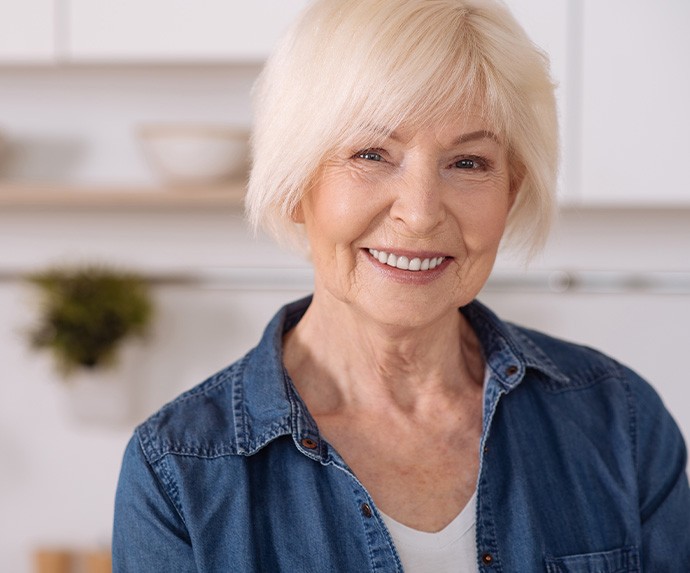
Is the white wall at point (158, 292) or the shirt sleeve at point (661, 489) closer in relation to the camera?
the shirt sleeve at point (661, 489)

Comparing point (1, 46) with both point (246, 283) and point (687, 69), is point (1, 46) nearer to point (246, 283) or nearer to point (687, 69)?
point (246, 283)

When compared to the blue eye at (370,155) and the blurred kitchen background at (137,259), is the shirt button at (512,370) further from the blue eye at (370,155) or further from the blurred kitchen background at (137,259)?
the blurred kitchen background at (137,259)

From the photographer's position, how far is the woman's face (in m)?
1.00

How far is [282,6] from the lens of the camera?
5.50ft

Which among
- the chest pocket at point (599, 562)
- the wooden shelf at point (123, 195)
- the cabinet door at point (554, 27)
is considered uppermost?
the cabinet door at point (554, 27)

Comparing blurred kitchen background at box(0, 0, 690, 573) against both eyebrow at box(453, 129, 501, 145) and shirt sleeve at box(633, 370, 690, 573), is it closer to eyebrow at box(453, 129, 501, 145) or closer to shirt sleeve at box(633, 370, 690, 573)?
shirt sleeve at box(633, 370, 690, 573)

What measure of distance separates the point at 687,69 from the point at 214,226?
95 cm

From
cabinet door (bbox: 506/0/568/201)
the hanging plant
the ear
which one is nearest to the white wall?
the hanging plant

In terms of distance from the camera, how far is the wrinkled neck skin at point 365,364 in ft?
3.72

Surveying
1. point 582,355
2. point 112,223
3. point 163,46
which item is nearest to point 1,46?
point 163,46

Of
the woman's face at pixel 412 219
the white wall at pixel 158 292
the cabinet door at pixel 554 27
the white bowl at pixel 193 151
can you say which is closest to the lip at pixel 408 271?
the woman's face at pixel 412 219

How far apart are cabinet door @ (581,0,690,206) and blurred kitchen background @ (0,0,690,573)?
208 millimetres

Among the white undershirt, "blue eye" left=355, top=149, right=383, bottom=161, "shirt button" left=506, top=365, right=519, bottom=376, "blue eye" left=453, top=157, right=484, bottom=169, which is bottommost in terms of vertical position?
the white undershirt

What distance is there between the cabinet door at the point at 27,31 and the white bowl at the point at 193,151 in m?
0.22
